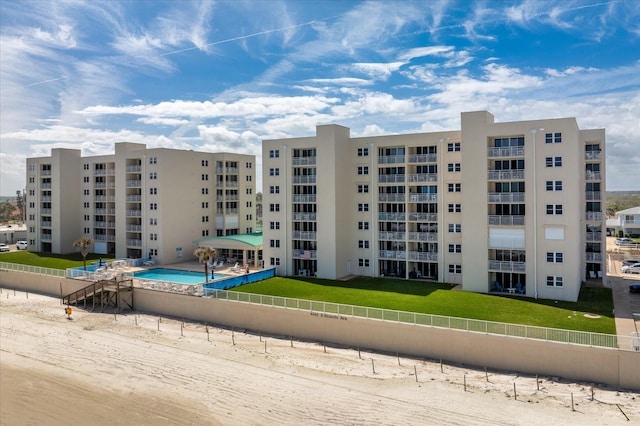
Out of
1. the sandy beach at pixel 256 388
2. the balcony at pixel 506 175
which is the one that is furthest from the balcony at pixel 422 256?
the sandy beach at pixel 256 388

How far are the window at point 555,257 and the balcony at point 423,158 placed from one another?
1315cm

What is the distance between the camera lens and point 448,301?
37031mm

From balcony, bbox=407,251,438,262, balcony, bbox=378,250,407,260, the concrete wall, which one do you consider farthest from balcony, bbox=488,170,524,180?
the concrete wall

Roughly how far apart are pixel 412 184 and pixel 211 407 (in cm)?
2905

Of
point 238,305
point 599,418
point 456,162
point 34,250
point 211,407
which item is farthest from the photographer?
point 34,250

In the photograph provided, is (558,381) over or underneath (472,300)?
underneath

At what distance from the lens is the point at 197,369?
1152 inches

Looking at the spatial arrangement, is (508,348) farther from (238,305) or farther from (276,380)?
(238,305)

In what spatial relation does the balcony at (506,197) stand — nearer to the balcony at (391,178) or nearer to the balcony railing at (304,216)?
the balcony at (391,178)

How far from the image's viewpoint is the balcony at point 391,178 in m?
47.2

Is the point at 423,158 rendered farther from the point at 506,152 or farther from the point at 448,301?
the point at 448,301

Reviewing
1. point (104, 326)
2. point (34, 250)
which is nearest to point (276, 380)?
point (104, 326)

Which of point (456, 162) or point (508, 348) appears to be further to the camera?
point (456, 162)

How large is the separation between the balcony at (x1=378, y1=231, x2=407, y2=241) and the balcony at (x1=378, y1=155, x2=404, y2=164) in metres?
6.88
